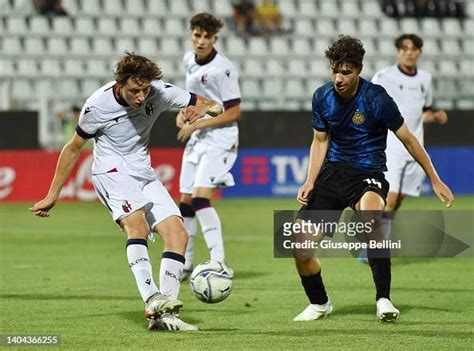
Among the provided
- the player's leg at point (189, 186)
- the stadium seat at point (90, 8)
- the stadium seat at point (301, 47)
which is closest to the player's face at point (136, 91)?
the player's leg at point (189, 186)

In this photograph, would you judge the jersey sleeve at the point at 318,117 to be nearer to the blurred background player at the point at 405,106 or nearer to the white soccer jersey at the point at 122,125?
the white soccer jersey at the point at 122,125

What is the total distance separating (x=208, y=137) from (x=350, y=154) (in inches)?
123

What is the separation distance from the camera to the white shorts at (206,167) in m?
11.1

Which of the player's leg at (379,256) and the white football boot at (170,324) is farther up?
the player's leg at (379,256)

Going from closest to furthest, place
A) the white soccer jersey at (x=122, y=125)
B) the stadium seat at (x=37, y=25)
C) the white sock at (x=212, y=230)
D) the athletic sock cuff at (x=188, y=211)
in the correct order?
the white soccer jersey at (x=122, y=125) < the white sock at (x=212, y=230) < the athletic sock cuff at (x=188, y=211) < the stadium seat at (x=37, y=25)

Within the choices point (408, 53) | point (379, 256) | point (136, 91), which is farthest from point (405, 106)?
point (136, 91)

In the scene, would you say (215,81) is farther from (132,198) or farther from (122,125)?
(132,198)

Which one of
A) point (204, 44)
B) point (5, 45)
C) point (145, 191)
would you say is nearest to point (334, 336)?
point (145, 191)

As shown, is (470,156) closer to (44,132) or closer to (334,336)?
(44,132)

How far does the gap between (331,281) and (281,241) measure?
5.98 ft

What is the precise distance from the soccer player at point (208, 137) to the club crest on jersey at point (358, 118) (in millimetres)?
2755

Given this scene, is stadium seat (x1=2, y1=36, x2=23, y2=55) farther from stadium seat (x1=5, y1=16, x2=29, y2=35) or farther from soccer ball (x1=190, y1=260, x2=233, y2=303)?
soccer ball (x1=190, y1=260, x2=233, y2=303)

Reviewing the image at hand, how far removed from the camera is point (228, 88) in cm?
1114

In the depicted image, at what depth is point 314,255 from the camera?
328 inches
